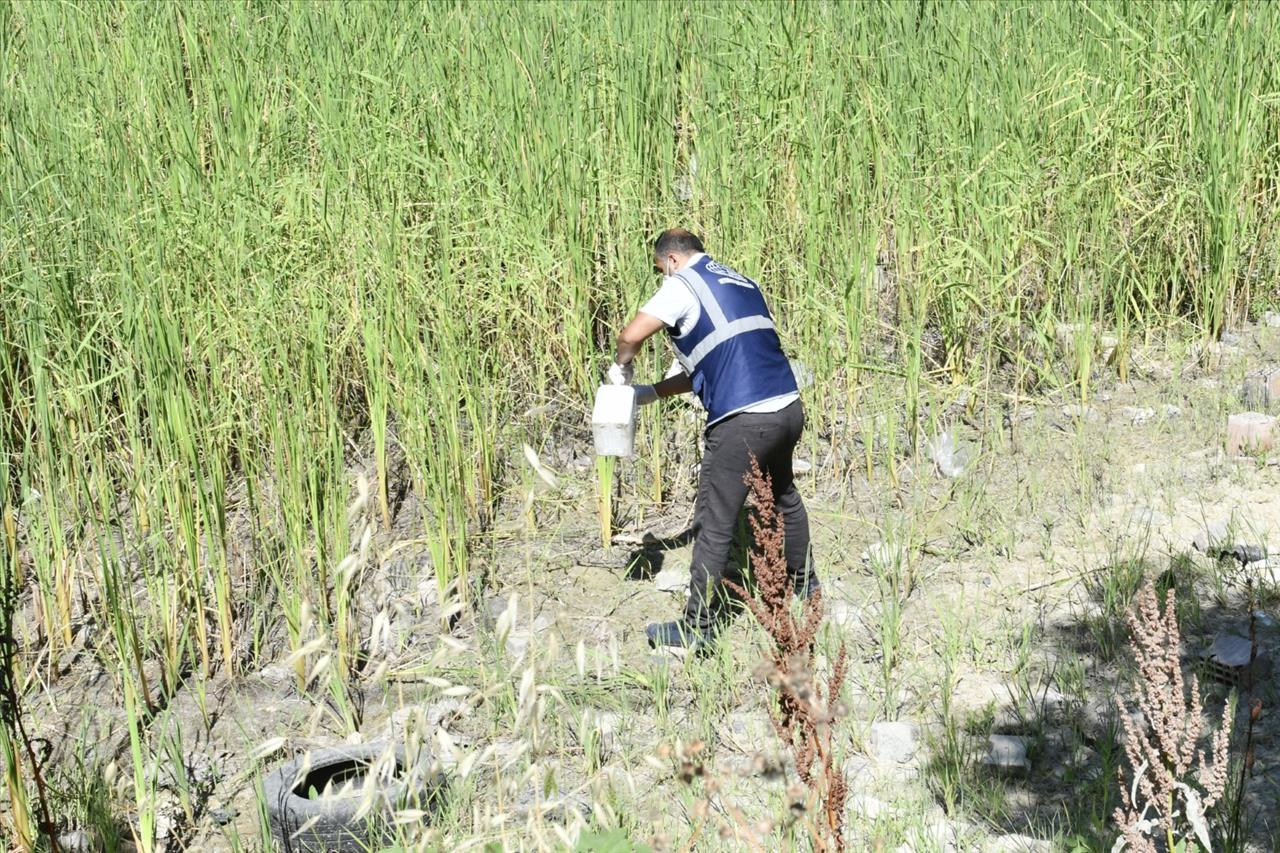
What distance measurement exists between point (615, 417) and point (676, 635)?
0.71 metres

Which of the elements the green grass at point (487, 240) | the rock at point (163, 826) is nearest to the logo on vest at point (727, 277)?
the green grass at point (487, 240)

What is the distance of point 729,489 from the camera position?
14.5ft

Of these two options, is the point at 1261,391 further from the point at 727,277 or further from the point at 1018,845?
the point at 1018,845

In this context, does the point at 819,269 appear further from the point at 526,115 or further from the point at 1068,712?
the point at 1068,712

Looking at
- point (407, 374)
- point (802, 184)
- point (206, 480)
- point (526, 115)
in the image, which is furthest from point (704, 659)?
point (526, 115)

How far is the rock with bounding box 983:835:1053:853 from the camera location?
309cm

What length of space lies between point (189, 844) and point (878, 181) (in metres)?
3.52

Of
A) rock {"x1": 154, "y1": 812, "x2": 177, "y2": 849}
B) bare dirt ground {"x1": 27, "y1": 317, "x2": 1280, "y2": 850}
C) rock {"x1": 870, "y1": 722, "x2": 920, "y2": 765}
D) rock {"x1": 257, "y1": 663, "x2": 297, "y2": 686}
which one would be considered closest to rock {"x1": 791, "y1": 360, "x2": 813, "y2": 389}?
bare dirt ground {"x1": 27, "y1": 317, "x2": 1280, "y2": 850}

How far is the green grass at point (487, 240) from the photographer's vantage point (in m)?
4.45

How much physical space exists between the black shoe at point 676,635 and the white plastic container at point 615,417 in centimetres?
56

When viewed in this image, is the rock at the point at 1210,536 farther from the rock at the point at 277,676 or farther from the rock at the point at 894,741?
the rock at the point at 277,676

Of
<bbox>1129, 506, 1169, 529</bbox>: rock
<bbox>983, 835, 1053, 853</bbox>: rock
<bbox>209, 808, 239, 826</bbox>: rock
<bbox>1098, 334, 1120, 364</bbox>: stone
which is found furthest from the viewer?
<bbox>1098, 334, 1120, 364</bbox>: stone

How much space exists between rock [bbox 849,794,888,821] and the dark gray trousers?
1.02m

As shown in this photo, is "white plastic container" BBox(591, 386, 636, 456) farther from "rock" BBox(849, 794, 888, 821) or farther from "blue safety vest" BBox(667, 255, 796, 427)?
"rock" BBox(849, 794, 888, 821)
